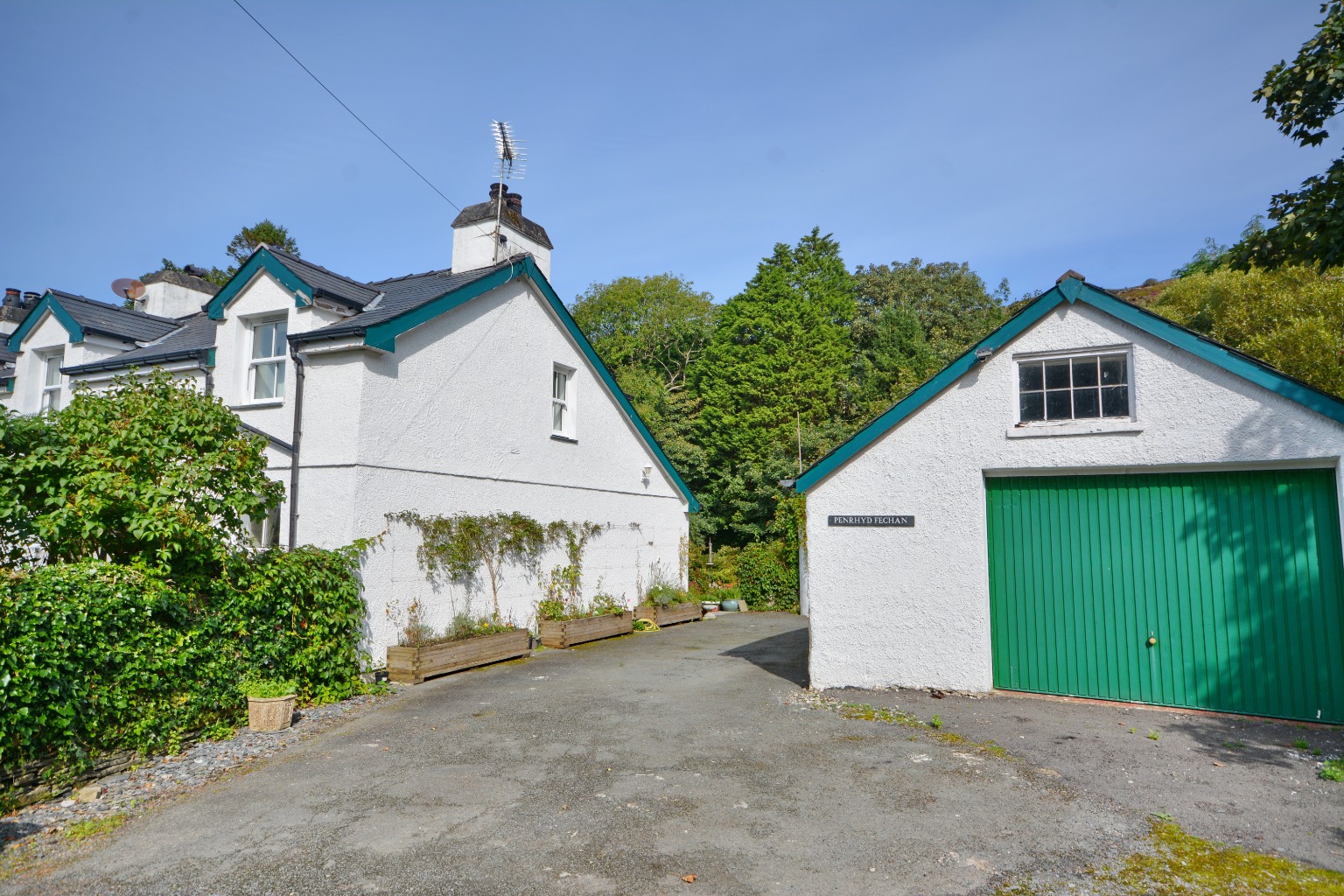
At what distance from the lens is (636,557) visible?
19391 mm

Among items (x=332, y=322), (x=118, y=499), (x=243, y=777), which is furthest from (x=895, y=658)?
(x=332, y=322)

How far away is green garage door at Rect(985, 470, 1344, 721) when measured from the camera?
27.0 ft

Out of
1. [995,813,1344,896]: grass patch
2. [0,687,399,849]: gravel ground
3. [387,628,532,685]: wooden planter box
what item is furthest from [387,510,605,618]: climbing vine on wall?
[995,813,1344,896]: grass patch

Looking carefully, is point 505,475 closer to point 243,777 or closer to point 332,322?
point 332,322

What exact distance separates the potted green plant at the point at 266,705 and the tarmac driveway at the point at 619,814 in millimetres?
550

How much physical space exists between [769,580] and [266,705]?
1675cm

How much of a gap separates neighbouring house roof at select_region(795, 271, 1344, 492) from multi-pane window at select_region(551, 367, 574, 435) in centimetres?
791

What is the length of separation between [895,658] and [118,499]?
910 centimetres

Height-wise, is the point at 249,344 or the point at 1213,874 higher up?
the point at 249,344

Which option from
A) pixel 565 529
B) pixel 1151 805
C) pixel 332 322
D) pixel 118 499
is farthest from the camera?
pixel 565 529

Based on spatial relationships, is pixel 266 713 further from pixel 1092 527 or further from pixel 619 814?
pixel 1092 527

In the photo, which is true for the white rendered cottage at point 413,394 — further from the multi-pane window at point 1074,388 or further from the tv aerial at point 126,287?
the multi-pane window at point 1074,388

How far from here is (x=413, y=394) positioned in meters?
12.9

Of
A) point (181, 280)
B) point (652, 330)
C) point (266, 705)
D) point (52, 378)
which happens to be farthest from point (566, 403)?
point (652, 330)
